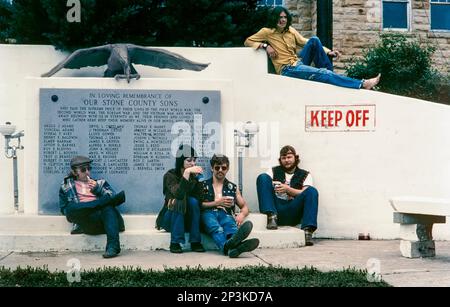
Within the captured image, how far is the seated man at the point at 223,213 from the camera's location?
677cm

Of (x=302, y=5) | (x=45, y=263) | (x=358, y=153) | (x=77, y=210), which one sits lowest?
(x=45, y=263)

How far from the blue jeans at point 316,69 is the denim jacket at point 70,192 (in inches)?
121

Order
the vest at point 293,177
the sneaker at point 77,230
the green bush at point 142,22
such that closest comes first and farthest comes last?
1. the sneaker at point 77,230
2. the vest at point 293,177
3. the green bush at point 142,22

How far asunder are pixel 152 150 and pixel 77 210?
133 centimetres

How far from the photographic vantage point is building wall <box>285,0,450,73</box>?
14242 millimetres

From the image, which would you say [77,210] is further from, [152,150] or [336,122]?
[336,122]

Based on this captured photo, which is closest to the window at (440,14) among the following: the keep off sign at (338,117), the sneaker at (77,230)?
the keep off sign at (338,117)

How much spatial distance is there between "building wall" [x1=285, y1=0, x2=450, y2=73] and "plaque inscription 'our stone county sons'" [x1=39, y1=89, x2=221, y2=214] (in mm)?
6665

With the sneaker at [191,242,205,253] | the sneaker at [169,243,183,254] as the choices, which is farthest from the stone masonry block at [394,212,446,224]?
the sneaker at [169,243,183,254]

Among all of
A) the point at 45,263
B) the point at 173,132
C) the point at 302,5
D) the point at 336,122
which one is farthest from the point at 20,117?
the point at 302,5

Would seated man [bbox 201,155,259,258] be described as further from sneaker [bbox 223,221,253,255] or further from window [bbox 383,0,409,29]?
window [bbox 383,0,409,29]

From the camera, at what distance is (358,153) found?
8656 millimetres

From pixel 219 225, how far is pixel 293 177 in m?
1.39

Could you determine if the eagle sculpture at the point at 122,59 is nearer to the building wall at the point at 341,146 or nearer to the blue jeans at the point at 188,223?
the building wall at the point at 341,146
